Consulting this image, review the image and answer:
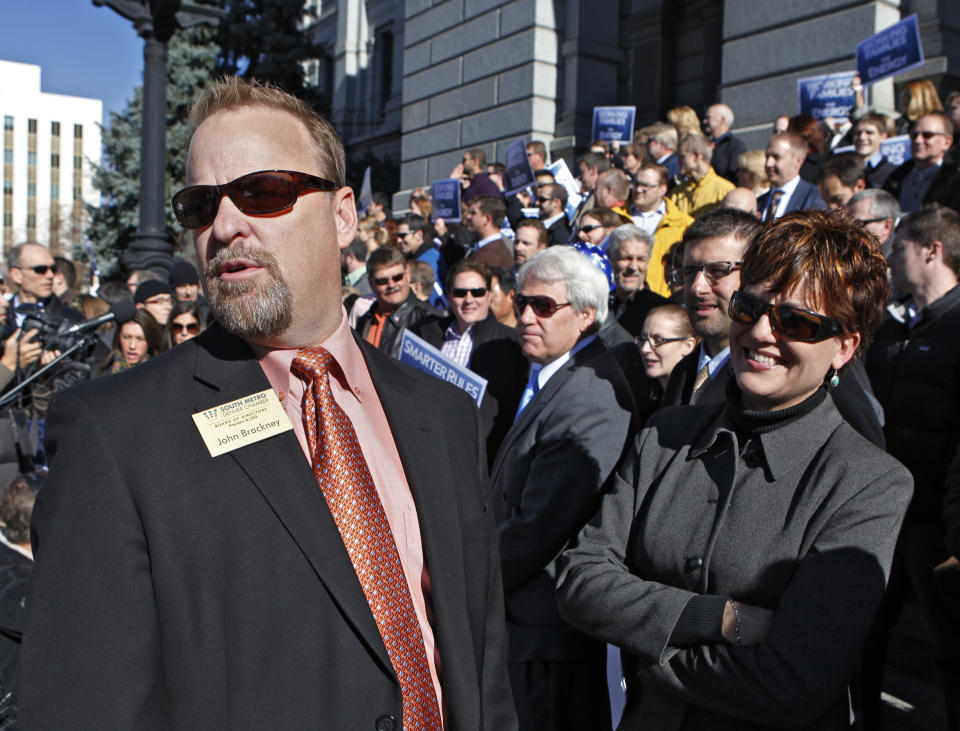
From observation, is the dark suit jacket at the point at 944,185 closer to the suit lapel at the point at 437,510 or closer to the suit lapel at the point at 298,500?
the suit lapel at the point at 437,510

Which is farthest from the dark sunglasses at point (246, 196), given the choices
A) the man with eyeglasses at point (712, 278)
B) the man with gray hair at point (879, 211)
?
the man with gray hair at point (879, 211)

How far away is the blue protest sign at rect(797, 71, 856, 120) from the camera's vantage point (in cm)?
865

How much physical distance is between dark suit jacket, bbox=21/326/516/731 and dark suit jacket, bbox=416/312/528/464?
2734mm

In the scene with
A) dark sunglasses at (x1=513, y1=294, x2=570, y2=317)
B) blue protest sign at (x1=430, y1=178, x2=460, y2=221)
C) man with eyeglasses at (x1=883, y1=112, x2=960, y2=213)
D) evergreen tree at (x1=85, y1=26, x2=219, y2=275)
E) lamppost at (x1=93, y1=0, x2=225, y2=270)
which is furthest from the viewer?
evergreen tree at (x1=85, y1=26, x2=219, y2=275)

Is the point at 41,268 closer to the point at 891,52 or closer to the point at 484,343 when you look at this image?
the point at 484,343

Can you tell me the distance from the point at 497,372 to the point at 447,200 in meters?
6.69

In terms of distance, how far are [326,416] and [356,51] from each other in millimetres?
31623

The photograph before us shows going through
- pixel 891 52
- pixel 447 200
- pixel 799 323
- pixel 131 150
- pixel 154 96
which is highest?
pixel 131 150

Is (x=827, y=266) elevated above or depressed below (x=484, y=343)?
above

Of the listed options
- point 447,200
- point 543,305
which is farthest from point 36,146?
point 543,305

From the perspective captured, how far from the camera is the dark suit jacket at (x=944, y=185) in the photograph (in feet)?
19.6

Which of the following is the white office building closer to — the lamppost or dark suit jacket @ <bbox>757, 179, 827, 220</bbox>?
the lamppost

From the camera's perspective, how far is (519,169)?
35.3ft

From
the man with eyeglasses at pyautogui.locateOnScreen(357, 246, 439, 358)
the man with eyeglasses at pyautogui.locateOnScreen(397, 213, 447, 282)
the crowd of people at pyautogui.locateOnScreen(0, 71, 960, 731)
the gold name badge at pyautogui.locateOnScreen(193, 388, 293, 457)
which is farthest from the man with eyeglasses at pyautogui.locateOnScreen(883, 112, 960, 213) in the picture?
the gold name badge at pyautogui.locateOnScreen(193, 388, 293, 457)
